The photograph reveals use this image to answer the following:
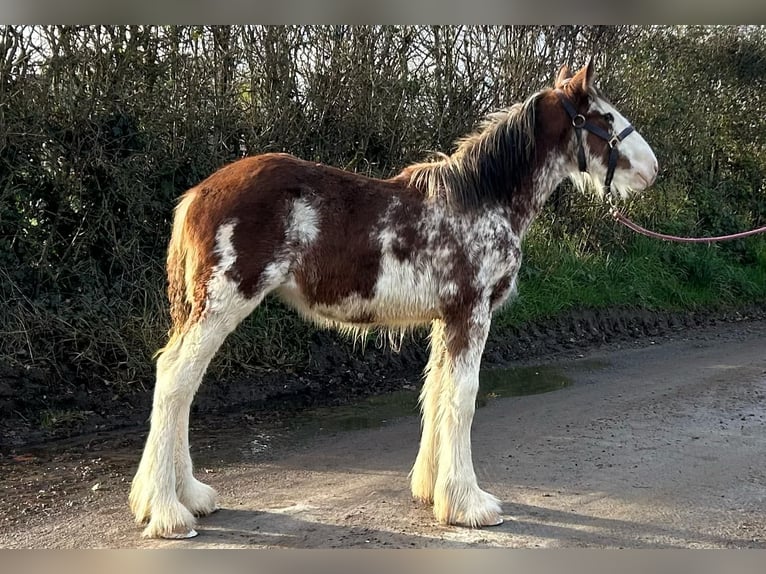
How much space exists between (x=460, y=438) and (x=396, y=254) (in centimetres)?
115

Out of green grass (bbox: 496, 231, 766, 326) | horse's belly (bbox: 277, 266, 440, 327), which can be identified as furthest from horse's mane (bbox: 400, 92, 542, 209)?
green grass (bbox: 496, 231, 766, 326)

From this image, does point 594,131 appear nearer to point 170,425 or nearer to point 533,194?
point 533,194

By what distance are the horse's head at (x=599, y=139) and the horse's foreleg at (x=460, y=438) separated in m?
1.27

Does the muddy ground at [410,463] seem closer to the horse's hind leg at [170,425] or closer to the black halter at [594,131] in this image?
the horse's hind leg at [170,425]

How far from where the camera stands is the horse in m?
3.60

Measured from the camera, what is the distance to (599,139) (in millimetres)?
4070

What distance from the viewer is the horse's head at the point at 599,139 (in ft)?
13.3

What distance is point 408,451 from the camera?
16.4ft

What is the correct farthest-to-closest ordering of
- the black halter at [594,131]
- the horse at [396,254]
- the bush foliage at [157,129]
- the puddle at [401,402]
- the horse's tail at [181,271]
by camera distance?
the bush foliage at [157,129], the puddle at [401,402], the black halter at [594,131], the horse's tail at [181,271], the horse at [396,254]

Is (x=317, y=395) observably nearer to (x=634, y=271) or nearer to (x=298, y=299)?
(x=298, y=299)

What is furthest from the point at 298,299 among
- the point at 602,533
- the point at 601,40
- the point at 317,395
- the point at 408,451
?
the point at 601,40

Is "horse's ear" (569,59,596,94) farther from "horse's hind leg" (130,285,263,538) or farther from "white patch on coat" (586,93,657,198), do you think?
"horse's hind leg" (130,285,263,538)

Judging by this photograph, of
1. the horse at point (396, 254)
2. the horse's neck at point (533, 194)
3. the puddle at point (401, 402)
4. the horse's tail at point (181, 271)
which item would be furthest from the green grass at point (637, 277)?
the horse's tail at point (181, 271)
